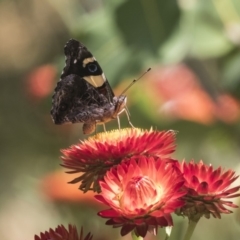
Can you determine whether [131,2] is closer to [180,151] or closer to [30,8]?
[180,151]

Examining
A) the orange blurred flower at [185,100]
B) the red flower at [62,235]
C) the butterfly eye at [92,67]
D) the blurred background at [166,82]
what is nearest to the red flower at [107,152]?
the red flower at [62,235]

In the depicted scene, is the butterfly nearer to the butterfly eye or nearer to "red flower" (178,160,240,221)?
the butterfly eye

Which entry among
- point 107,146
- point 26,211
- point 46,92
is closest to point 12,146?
point 26,211

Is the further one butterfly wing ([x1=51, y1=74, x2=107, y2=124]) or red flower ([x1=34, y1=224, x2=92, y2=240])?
butterfly wing ([x1=51, y1=74, x2=107, y2=124])

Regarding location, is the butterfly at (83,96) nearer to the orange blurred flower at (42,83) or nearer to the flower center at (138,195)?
the flower center at (138,195)

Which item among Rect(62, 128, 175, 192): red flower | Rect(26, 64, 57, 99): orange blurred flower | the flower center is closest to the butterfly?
Rect(62, 128, 175, 192): red flower

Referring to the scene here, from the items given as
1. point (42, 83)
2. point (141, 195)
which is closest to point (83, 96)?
point (141, 195)

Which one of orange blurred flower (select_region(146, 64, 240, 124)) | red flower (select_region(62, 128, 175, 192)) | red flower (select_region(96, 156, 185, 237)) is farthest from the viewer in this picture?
orange blurred flower (select_region(146, 64, 240, 124))
